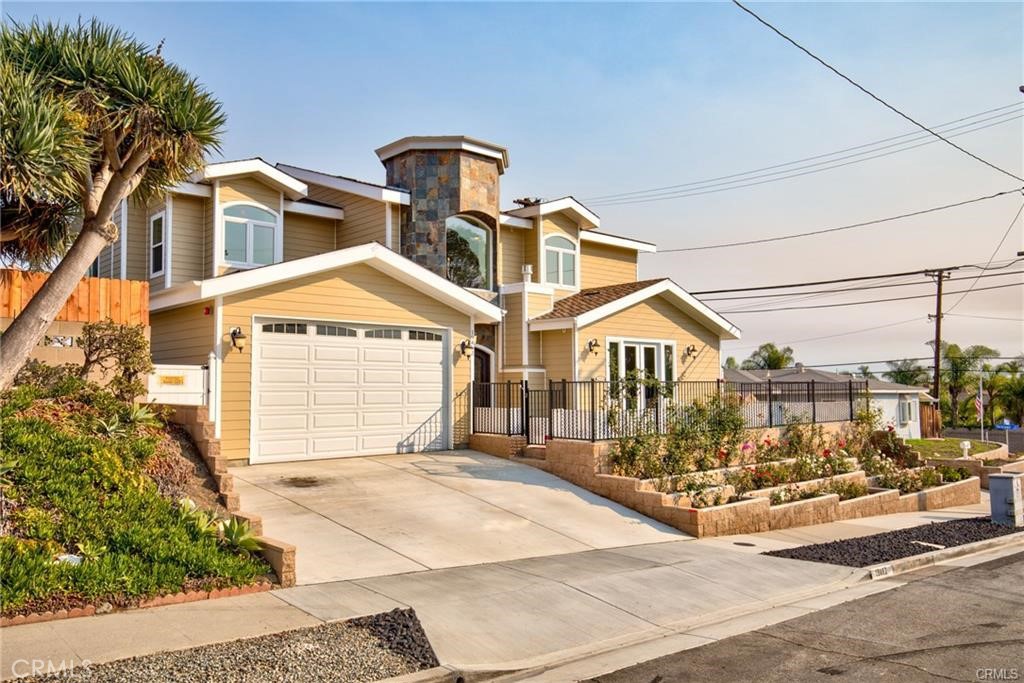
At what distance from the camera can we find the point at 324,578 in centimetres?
902

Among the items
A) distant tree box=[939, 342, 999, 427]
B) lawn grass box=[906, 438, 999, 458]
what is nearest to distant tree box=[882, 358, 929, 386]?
distant tree box=[939, 342, 999, 427]

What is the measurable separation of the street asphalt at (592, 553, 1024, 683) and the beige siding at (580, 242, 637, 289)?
17.6 metres

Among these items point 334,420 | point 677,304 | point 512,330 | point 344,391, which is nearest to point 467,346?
point 344,391

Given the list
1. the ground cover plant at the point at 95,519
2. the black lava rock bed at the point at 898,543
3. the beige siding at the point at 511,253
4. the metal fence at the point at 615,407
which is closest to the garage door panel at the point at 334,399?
the metal fence at the point at 615,407

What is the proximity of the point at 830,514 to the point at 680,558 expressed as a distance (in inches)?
226

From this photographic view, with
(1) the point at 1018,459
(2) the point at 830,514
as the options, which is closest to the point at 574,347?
(2) the point at 830,514

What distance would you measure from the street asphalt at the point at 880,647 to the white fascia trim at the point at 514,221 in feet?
51.9

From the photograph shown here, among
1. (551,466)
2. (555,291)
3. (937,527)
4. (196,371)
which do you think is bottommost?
(937,527)

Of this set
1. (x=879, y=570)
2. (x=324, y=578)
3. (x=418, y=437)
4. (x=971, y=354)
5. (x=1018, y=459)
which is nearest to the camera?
(x=324, y=578)

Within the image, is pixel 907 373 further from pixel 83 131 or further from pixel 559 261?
pixel 83 131

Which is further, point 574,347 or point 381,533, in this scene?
point 574,347

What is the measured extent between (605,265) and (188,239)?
13.5 m

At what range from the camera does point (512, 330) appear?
2247 centimetres

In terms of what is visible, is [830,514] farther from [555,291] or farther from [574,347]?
[555,291]
